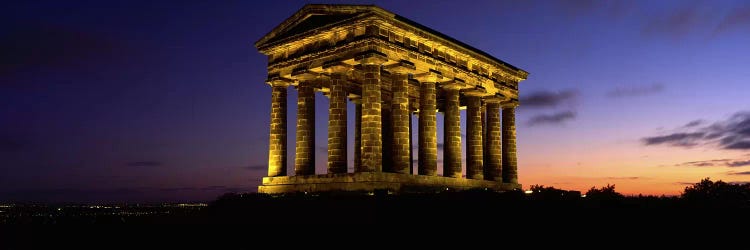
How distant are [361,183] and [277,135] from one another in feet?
26.6

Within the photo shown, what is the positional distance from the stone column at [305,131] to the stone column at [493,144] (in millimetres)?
14115

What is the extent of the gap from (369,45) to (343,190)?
7.84 m

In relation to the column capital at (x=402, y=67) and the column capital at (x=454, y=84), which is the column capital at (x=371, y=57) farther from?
the column capital at (x=454, y=84)

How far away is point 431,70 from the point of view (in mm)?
42281

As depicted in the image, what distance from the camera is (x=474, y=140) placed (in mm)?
47969

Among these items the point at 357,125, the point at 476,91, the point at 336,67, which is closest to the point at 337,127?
the point at 336,67

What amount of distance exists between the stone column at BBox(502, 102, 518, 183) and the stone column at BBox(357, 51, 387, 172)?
17.0 m

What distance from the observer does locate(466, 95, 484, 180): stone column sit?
1854 inches

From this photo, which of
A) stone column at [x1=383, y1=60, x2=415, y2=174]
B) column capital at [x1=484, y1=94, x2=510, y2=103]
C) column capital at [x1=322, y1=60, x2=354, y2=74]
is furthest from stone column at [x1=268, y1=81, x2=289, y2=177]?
column capital at [x1=484, y1=94, x2=510, y2=103]

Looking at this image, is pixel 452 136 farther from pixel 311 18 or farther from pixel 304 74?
pixel 311 18

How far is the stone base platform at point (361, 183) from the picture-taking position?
122ft

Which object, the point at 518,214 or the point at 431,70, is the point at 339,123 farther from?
the point at 518,214

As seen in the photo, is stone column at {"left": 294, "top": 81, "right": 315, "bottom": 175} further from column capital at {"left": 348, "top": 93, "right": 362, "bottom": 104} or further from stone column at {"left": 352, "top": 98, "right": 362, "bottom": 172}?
stone column at {"left": 352, "top": 98, "right": 362, "bottom": 172}

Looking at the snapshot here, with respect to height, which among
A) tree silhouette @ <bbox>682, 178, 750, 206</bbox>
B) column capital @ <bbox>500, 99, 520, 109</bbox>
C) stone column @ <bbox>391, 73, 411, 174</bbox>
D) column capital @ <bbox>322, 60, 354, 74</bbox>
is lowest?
tree silhouette @ <bbox>682, 178, 750, 206</bbox>
